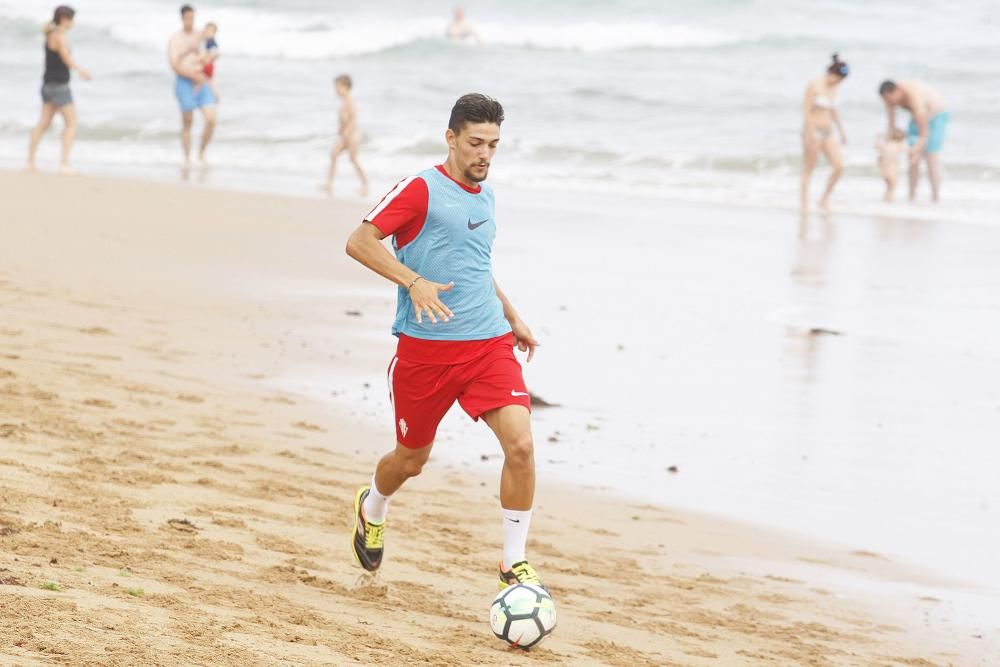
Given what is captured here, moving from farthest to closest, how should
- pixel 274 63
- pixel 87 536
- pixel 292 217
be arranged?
pixel 274 63 < pixel 292 217 < pixel 87 536

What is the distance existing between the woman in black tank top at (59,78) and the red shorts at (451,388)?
13.7 m

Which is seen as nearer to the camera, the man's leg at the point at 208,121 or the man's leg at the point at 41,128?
the man's leg at the point at 41,128

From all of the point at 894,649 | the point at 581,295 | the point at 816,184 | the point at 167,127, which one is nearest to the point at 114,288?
the point at 581,295

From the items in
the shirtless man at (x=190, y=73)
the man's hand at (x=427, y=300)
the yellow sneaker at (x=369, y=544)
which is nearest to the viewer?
the man's hand at (x=427, y=300)

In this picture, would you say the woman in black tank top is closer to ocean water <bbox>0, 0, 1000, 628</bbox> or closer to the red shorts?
ocean water <bbox>0, 0, 1000, 628</bbox>

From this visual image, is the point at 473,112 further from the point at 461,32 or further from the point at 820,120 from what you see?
the point at 461,32

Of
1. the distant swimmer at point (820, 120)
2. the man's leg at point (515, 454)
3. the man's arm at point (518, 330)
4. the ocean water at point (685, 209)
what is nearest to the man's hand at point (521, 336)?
the man's arm at point (518, 330)

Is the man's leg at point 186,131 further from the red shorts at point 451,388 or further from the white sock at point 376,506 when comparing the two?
the red shorts at point 451,388

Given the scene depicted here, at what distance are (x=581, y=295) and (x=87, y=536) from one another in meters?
7.36

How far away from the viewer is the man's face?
502 cm

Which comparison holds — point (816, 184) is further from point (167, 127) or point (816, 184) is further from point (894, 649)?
point (894, 649)

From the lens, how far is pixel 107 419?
710cm

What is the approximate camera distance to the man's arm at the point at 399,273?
4820mm

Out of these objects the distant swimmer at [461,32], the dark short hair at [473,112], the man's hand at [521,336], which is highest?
the distant swimmer at [461,32]
